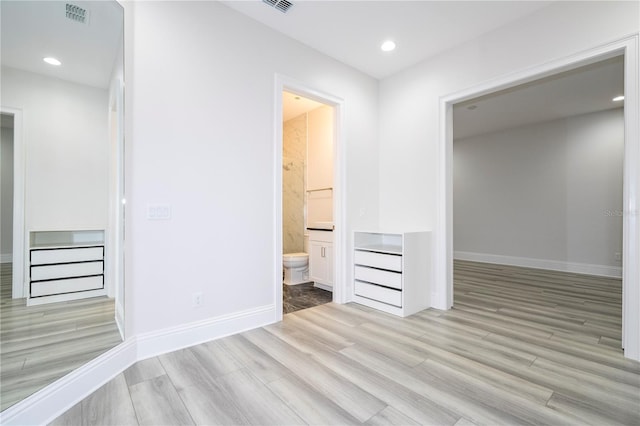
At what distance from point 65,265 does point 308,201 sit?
335 cm

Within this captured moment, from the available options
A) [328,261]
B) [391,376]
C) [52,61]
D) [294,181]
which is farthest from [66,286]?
[294,181]

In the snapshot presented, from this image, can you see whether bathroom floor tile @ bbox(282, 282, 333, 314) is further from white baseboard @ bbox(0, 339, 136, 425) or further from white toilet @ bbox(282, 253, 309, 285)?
white baseboard @ bbox(0, 339, 136, 425)

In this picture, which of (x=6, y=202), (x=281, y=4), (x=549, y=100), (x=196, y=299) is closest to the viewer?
(x=6, y=202)

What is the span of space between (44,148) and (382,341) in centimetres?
261

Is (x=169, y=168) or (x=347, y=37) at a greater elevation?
(x=347, y=37)

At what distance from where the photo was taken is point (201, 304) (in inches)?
92.2

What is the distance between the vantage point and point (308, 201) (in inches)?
189

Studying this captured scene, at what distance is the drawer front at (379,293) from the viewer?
9.81 feet

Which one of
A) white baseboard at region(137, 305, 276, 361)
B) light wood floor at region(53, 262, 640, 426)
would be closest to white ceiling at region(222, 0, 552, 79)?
white baseboard at region(137, 305, 276, 361)

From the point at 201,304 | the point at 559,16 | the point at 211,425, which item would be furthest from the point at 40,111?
the point at 559,16

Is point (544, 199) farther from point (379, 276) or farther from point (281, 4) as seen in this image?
point (281, 4)

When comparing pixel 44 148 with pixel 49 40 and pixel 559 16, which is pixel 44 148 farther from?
pixel 559 16

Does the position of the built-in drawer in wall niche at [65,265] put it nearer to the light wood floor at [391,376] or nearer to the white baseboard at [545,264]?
the light wood floor at [391,376]

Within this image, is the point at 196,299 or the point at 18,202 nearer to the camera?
the point at 18,202
